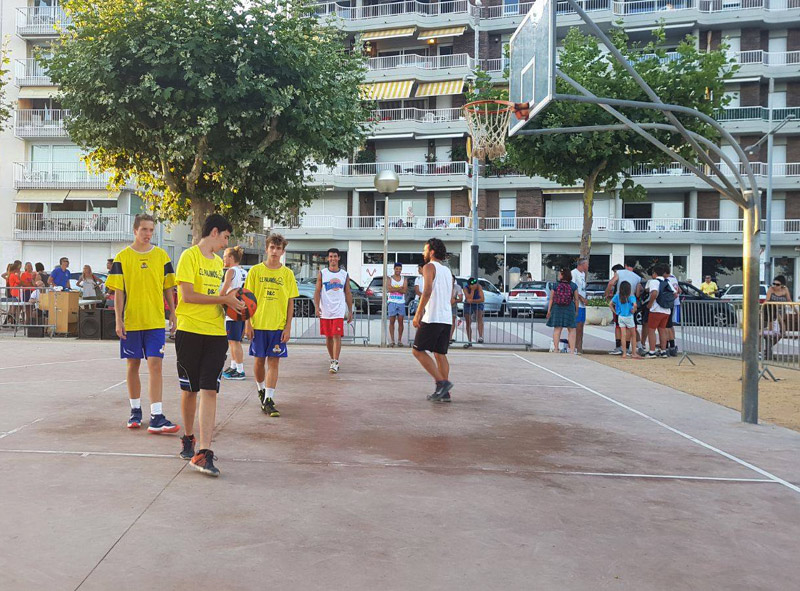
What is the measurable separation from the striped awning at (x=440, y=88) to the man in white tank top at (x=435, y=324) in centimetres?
3273

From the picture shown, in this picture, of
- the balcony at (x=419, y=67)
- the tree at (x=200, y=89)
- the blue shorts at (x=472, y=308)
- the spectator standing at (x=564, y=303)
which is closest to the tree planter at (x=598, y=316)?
the blue shorts at (x=472, y=308)

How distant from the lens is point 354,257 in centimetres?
4141

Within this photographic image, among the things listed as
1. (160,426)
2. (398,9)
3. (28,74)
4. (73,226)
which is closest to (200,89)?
(160,426)

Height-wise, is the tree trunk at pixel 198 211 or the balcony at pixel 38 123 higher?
the balcony at pixel 38 123

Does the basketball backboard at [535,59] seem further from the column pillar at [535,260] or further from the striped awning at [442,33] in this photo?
the striped awning at [442,33]

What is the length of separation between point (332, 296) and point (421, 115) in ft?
107

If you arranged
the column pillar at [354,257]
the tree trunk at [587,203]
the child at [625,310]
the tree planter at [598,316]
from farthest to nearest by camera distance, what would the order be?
the column pillar at [354,257] → the tree planter at [598,316] → the tree trunk at [587,203] → the child at [625,310]

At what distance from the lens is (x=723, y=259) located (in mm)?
39188

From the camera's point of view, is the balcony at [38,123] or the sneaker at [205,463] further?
the balcony at [38,123]

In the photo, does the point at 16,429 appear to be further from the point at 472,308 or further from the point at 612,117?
the point at 612,117

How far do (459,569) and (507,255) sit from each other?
123 feet

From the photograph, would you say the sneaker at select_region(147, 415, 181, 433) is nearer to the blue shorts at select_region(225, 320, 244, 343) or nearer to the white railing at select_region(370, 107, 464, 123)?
the blue shorts at select_region(225, 320, 244, 343)

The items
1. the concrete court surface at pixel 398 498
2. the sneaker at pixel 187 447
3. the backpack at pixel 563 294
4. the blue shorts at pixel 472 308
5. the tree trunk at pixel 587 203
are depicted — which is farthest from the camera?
the tree trunk at pixel 587 203

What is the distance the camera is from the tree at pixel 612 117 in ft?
68.3
